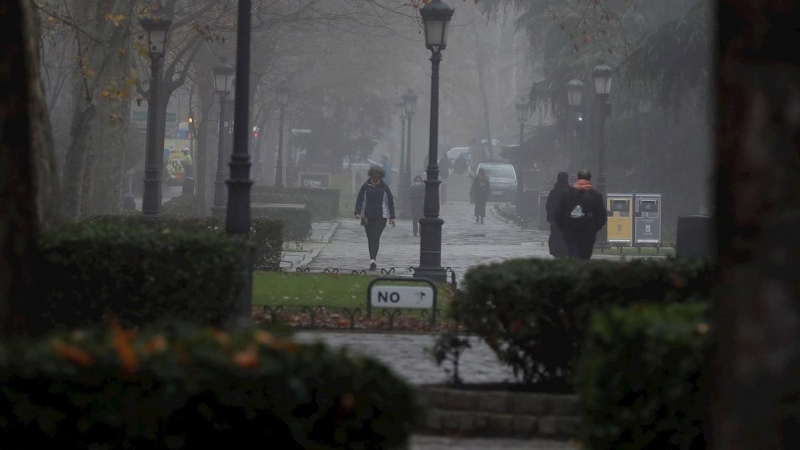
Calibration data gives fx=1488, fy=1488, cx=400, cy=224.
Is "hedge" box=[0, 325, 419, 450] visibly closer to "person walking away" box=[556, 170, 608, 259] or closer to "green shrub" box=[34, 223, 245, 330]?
"green shrub" box=[34, 223, 245, 330]

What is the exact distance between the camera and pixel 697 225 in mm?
23141

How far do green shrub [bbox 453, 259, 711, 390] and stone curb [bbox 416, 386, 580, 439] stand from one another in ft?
0.93

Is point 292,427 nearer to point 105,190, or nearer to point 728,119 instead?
point 728,119

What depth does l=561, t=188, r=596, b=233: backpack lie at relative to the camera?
838 inches

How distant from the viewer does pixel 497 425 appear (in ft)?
29.2

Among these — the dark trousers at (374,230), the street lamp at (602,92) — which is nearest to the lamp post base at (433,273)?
the dark trousers at (374,230)

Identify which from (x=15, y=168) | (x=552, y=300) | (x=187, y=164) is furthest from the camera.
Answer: (x=187, y=164)

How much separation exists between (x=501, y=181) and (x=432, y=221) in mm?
44640

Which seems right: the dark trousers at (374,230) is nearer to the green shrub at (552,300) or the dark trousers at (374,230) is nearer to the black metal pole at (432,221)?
the black metal pole at (432,221)

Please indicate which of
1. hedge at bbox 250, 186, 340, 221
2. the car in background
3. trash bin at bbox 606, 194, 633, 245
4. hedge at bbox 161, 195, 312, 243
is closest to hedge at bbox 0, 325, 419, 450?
hedge at bbox 161, 195, 312, 243

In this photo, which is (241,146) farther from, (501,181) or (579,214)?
(501,181)

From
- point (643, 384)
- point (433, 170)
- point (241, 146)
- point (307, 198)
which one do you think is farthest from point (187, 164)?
point (643, 384)

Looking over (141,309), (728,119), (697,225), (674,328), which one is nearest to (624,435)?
(674,328)

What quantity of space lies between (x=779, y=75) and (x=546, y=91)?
4118cm
